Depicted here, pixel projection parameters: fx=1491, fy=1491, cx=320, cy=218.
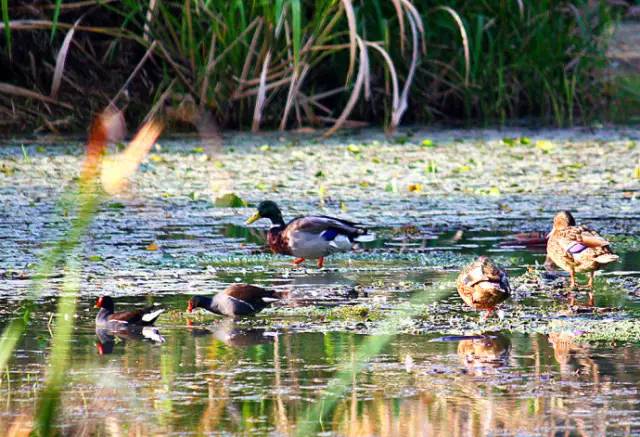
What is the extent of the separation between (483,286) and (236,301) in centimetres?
106

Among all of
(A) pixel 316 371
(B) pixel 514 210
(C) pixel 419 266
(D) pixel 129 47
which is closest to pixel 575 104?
(D) pixel 129 47

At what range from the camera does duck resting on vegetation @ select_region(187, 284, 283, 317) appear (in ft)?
21.1

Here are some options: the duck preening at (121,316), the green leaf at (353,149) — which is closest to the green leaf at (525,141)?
the green leaf at (353,149)

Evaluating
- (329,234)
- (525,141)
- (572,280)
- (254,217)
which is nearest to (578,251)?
(572,280)

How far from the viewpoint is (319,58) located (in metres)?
14.3

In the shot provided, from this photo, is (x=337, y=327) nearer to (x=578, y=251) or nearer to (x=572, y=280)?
(x=578, y=251)

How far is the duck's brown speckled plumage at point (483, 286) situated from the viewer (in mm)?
6316

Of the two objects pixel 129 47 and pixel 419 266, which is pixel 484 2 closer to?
pixel 129 47

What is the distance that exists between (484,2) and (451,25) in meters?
0.49

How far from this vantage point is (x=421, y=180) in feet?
39.6

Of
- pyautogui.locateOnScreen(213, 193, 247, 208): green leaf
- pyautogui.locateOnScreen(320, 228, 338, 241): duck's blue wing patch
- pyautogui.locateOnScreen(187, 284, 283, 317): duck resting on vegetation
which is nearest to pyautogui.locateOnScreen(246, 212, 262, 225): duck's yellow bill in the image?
pyautogui.locateOnScreen(320, 228, 338, 241): duck's blue wing patch

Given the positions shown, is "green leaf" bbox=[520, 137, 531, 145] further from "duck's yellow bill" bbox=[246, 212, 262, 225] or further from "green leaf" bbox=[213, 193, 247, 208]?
"duck's yellow bill" bbox=[246, 212, 262, 225]

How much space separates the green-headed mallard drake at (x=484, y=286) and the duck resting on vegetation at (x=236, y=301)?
2.81 ft

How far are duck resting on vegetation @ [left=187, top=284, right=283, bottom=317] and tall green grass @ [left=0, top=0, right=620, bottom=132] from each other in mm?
7168
